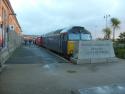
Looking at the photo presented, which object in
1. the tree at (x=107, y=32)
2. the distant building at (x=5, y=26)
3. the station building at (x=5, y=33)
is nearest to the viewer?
the station building at (x=5, y=33)

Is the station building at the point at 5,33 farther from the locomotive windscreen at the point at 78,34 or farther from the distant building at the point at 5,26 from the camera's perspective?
the locomotive windscreen at the point at 78,34

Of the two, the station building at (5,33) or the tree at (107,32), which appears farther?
the tree at (107,32)

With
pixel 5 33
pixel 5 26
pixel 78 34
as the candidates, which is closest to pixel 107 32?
pixel 78 34

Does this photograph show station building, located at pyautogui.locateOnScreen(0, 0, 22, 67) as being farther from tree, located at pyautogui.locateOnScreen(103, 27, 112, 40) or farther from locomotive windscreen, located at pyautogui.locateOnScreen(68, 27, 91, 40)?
tree, located at pyautogui.locateOnScreen(103, 27, 112, 40)

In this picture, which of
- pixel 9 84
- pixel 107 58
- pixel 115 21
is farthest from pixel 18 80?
pixel 115 21

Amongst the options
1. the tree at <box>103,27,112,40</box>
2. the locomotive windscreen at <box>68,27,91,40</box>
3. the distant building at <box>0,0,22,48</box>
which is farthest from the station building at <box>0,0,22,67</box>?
the tree at <box>103,27,112,40</box>

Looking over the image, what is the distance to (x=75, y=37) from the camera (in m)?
21.6

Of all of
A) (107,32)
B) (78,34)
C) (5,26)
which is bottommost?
(78,34)

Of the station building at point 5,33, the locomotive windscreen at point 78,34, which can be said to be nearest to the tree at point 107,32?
the station building at point 5,33

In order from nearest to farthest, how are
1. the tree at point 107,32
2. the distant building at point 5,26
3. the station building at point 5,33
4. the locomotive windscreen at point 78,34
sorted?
the station building at point 5,33
the distant building at point 5,26
the locomotive windscreen at point 78,34
the tree at point 107,32

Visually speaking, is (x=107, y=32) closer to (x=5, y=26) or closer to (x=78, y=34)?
(x=78, y=34)

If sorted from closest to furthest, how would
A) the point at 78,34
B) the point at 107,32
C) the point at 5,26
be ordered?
1. the point at 5,26
2. the point at 78,34
3. the point at 107,32

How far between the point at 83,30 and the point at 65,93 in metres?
14.6

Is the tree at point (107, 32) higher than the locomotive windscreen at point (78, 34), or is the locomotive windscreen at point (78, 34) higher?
the tree at point (107, 32)
